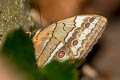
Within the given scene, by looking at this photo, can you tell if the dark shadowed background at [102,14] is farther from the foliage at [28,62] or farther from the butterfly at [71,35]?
the foliage at [28,62]

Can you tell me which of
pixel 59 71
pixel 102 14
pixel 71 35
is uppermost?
pixel 59 71

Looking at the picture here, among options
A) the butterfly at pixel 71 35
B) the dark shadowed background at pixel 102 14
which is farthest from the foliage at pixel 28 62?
the dark shadowed background at pixel 102 14

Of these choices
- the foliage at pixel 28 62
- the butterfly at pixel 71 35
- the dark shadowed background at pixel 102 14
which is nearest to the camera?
the foliage at pixel 28 62

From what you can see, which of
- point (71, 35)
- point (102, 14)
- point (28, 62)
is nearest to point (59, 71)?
point (28, 62)

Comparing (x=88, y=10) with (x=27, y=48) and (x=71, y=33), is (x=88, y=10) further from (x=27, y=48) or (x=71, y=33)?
(x=27, y=48)

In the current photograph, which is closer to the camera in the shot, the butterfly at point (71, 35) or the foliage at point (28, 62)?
the foliage at point (28, 62)

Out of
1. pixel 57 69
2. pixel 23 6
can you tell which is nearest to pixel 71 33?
pixel 23 6

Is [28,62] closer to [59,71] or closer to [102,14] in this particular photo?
[59,71]
